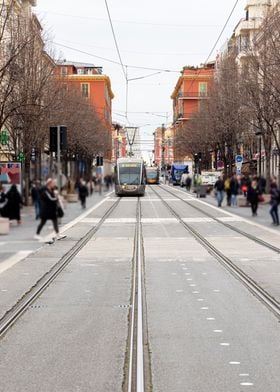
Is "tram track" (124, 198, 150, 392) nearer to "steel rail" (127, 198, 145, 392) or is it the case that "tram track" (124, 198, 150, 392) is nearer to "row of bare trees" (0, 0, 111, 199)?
"steel rail" (127, 198, 145, 392)

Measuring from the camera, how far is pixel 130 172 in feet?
202

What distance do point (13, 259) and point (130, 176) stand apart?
4477 cm

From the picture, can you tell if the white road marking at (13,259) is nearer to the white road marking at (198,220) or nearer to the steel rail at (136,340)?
the steel rail at (136,340)

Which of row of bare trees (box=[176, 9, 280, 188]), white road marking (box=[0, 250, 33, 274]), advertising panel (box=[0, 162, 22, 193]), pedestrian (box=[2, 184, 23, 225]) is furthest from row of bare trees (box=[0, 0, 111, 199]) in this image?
white road marking (box=[0, 250, 33, 274])

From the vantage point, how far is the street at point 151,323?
6.84 metres

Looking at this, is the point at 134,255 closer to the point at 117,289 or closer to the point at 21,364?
the point at 117,289

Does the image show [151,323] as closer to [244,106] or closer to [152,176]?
[244,106]

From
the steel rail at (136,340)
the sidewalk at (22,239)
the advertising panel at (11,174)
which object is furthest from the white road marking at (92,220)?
the steel rail at (136,340)

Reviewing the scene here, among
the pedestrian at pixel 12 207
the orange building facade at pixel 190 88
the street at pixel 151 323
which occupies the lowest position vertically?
the street at pixel 151 323

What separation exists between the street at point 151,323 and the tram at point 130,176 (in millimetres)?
41894

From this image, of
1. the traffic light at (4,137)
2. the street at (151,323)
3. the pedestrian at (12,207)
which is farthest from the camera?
the traffic light at (4,137)

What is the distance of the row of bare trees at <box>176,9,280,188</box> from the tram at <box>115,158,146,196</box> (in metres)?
8.11

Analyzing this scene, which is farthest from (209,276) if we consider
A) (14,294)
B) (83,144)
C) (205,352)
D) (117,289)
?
(83,144)

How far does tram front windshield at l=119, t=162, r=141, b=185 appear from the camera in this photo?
61594mm
